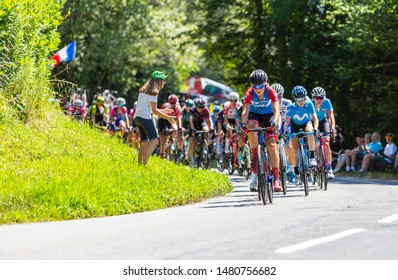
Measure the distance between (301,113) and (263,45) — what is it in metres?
22.0

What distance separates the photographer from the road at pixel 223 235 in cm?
939

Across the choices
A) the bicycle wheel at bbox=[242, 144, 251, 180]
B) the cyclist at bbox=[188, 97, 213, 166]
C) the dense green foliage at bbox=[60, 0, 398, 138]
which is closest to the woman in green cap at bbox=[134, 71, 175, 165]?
the bicycle wheel at bbox=[242, 144, 251, 180]

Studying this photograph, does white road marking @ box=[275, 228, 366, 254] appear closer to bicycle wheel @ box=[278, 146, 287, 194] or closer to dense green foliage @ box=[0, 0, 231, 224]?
dense green foliage @ box=[0, 0, 231, 224]

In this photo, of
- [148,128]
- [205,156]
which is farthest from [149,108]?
[205,156]

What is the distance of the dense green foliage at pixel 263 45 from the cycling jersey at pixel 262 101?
45.3ft

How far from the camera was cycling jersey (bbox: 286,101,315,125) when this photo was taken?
60.6 ft

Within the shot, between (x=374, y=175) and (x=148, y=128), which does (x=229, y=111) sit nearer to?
(x=374, y=175)

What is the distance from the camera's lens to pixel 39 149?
56.5ft

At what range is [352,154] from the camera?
28.7 m

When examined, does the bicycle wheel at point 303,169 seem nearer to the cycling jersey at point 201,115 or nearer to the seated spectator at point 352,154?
the cycling jersey at point 201,115

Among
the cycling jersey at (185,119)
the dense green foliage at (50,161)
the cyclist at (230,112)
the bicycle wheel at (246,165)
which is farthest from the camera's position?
the cycling jersey at (185,119)

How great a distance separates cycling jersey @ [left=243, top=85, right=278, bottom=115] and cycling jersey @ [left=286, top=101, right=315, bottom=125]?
2.85 m

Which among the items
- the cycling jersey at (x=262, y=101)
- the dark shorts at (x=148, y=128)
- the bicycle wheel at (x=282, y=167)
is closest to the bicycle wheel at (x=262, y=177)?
the cycling jersey at (x=262, y=101)

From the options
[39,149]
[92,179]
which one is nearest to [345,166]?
[39,149]
